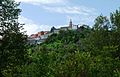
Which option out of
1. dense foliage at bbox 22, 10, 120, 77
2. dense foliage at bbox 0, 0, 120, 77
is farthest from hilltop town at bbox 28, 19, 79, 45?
dense foliage at bbox 0, 0, 120, 77

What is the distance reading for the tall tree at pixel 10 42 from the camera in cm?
3572

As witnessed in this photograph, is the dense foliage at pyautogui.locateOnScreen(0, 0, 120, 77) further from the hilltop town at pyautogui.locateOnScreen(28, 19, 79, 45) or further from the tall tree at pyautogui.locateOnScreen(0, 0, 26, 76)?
the hilltop town at pyautogui.locateOnScreen(28, 19, 79, 45)

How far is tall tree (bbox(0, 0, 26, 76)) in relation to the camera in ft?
117

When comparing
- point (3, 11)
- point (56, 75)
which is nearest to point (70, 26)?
point (3, 11)

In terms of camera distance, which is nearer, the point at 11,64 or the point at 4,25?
the point at 11,64

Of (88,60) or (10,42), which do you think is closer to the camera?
(88,60)

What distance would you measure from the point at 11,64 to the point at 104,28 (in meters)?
21.2

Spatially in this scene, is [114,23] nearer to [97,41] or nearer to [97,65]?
[97,41]

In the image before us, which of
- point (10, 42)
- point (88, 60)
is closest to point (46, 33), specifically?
point (10, 42)

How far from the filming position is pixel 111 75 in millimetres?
31922

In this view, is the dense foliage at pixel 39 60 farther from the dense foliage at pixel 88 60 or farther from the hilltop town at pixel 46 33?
the hilltop town at pixel 46 33

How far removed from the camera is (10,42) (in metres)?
36.3

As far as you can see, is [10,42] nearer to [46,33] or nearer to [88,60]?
[88,60]

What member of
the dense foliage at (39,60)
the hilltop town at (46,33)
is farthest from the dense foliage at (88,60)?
the hilltop town at (46,33)
